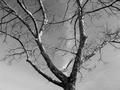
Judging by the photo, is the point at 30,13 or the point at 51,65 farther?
the point at 30,13

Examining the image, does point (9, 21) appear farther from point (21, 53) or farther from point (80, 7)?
point (80, 7)

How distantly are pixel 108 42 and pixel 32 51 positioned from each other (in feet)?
11.3

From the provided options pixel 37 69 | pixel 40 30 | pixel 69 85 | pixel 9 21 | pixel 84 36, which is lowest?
pixel 69 85

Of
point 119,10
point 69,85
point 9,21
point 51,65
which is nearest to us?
point 69,85

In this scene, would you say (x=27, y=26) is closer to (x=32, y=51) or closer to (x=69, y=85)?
(x=32, y=51)

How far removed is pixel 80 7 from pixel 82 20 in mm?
647

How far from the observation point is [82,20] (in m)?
12.2

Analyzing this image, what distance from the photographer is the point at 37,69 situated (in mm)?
11461

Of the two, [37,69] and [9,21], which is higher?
[9,21]

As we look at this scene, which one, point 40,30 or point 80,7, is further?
point 40,30

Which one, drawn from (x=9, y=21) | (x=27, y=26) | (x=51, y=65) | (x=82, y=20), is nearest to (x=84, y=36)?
(x=82, y=20)

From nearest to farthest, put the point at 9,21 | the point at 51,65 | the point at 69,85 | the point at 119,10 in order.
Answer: the point at 69,85, the point at 51,65, the point at 119,10, the point at 9,21

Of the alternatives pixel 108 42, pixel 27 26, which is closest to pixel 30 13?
pixel 27 26

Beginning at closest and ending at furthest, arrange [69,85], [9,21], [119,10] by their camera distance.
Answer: [69,85], [119,10], [9,21]
